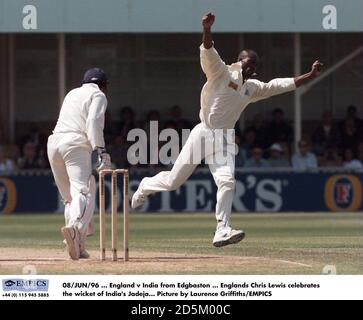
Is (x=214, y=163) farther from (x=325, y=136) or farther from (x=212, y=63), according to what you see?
(x=325, y=136)

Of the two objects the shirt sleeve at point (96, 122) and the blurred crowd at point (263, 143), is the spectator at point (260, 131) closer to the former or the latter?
the blurred crowd at point (263, 143)

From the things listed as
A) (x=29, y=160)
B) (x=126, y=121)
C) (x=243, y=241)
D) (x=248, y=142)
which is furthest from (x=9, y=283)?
(x=126, y=121)

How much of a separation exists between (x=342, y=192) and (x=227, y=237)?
411 inches

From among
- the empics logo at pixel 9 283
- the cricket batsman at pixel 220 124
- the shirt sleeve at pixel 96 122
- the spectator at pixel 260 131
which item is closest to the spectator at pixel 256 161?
the spectator at pixel 260 131

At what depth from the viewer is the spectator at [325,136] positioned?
914 inches

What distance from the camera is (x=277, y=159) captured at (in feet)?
73.2

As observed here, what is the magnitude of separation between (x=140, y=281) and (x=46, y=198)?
12361mm

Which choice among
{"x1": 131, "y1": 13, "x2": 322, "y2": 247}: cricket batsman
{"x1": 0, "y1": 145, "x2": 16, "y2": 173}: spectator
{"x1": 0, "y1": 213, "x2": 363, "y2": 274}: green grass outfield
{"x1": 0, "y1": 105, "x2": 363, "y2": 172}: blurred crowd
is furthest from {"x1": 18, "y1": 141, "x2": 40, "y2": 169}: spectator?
{"x1": 131, "y1": 13, "x2": 322, "y2": 247}: cricket batsman

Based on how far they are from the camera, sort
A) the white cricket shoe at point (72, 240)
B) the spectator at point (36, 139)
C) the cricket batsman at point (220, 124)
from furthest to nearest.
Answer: the spectator at point (36, 139) → the cricket batsman at point (220, 124) → the white cricket shoe at point (72, 240)

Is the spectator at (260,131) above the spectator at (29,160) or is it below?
above

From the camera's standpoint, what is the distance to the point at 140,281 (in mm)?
9688

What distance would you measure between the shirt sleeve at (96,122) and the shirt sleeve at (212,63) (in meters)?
1.09
